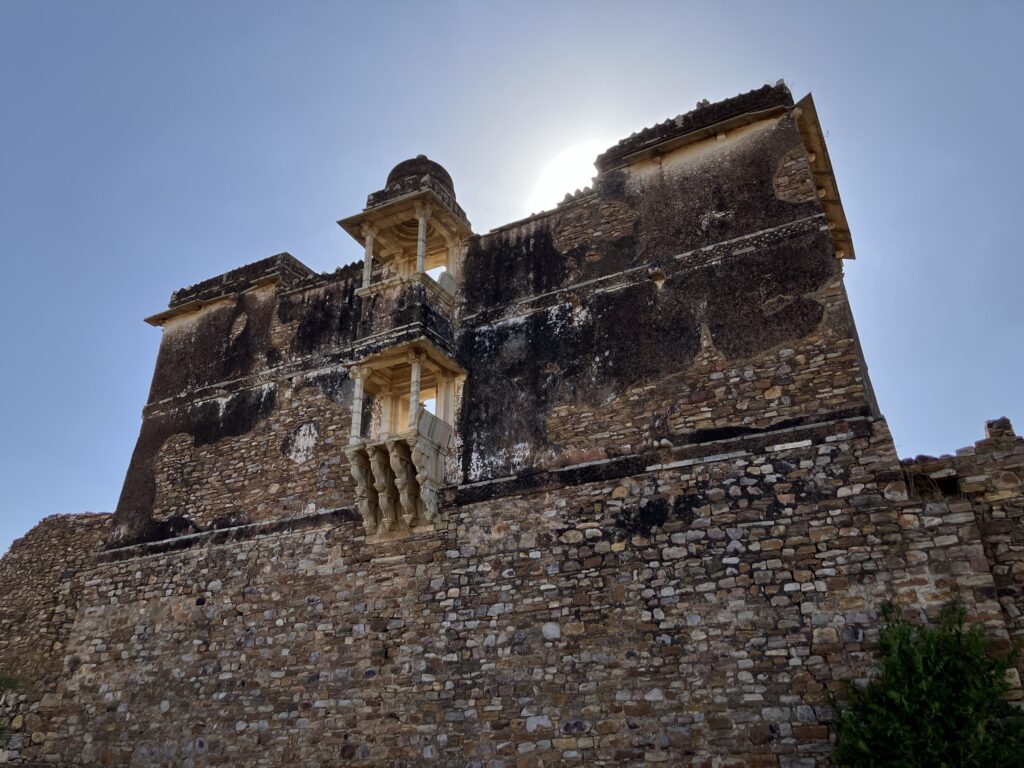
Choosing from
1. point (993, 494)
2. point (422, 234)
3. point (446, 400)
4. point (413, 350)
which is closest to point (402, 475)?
point (446, 400)

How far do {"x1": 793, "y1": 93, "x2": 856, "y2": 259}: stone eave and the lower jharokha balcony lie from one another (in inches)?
217

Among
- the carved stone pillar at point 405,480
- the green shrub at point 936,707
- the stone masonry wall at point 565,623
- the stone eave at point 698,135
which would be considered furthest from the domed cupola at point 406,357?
the green shrub at point 936,707

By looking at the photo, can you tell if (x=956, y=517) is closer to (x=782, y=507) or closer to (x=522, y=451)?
(x=782, y=507)

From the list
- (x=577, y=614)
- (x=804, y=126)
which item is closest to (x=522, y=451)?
(x=577, y=614)

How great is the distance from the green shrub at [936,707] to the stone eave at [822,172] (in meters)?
5.18

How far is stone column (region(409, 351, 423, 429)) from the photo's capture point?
10.7m

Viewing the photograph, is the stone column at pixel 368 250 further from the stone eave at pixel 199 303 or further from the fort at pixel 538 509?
the stone eave at pixel 199 303

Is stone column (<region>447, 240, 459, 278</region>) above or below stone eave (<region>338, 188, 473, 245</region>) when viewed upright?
below

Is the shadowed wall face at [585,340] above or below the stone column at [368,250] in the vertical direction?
below

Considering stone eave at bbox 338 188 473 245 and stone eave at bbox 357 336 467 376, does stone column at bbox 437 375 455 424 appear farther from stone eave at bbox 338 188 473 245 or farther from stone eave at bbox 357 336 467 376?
stone eave at bbox 338 188 473 245

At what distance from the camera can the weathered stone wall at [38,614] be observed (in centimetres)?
1247

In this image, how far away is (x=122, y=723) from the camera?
11461 mm

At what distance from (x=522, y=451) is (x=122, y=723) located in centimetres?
694

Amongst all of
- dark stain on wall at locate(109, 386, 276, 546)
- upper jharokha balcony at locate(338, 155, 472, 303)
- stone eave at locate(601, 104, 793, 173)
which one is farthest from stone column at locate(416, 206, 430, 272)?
dark stain on wall at locate(109, 386, 276, 546)
